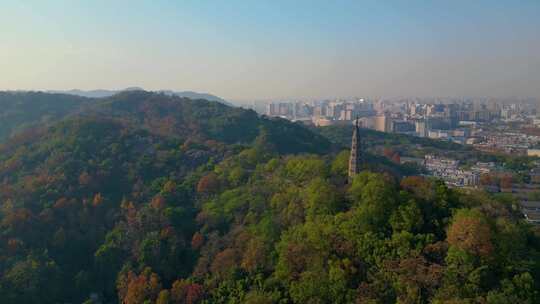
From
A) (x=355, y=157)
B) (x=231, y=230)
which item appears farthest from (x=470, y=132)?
(x=231, y=230)

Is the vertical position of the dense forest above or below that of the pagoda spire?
below

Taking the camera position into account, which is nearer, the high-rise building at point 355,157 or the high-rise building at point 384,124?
the high-rise building at point 355,157

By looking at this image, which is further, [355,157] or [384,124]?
[384,124]

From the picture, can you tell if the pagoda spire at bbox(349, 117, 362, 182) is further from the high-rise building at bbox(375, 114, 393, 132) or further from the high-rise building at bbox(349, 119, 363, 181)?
the high-rise building at bbox(375, 114, 393, 132)

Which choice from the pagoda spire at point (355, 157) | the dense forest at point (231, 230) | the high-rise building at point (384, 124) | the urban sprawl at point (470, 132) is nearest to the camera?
the dense forest at point (231, 230)

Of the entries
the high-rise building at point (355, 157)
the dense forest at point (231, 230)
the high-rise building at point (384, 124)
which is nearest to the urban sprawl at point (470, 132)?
the high-rise building at point (384, 124)

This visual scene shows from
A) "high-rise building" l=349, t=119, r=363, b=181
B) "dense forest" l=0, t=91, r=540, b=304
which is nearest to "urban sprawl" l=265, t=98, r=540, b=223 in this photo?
"high-rise building" l=349, t=119, r=363, b=181

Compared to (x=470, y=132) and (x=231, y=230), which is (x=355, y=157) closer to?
(x=231, y=230)

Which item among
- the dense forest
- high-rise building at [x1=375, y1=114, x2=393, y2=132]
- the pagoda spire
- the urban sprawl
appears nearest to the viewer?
the dense forest

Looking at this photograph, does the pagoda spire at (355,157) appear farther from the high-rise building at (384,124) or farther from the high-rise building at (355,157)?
the high-rise building at (384,124)
